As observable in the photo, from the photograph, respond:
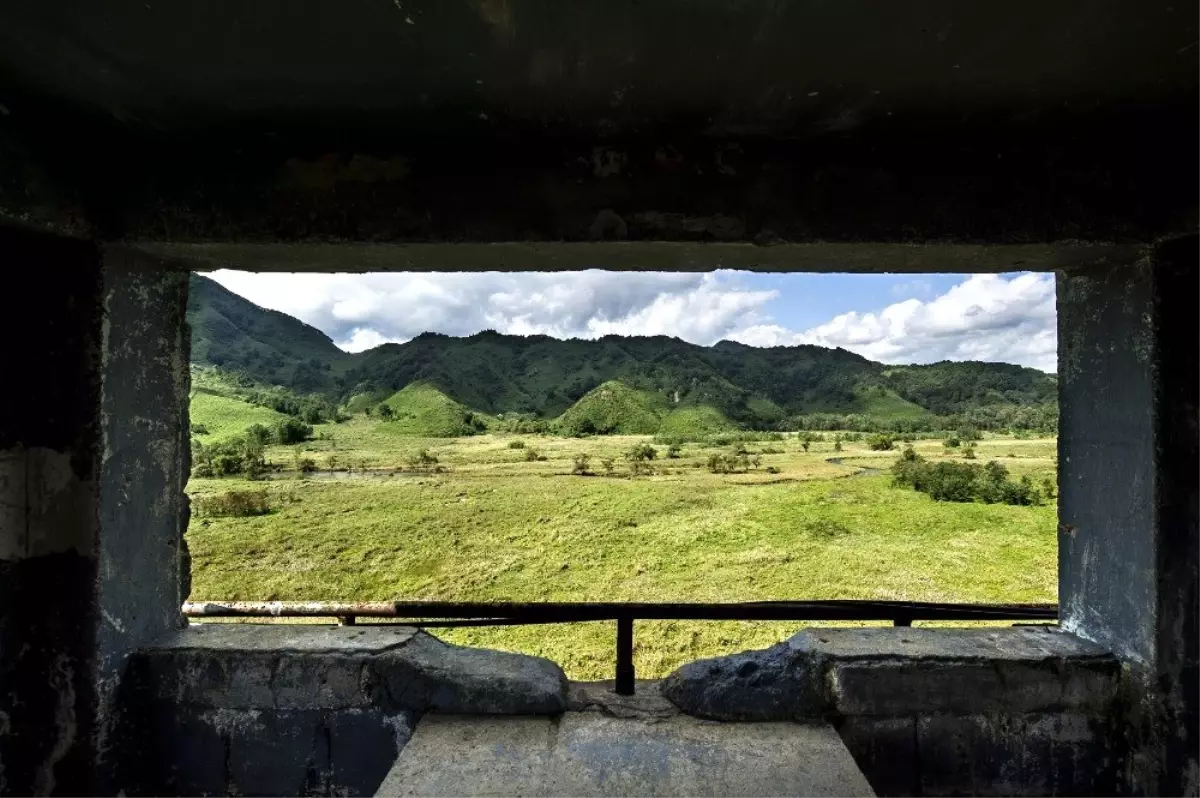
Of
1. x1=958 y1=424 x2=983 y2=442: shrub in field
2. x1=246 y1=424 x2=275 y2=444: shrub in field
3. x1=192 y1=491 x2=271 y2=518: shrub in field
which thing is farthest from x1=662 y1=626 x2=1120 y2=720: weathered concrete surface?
x1=958 y1=424 x2=983 y2=442: shrub in field

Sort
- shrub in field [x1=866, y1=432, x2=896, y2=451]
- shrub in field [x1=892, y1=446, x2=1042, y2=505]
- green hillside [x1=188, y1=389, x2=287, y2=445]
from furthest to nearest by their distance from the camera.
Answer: shrub in field [x1=866, y1=432, x2=896, y2=451], green hillside [x1=188, y1=389, x2=287, y2=445], shrub in field [x1=892, y1=446, x2=1042, y2=505]

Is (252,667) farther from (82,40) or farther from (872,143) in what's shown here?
(872,143)

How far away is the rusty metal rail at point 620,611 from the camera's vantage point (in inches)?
87.6

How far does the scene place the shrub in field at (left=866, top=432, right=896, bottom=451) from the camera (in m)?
24.1

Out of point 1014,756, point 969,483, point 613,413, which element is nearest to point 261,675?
point 1014,756

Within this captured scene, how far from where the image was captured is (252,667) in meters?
2.16

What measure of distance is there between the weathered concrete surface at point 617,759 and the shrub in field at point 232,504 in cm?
866

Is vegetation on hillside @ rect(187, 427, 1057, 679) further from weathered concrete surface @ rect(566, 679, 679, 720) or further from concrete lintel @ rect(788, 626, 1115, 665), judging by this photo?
concrete lintel @ rect(788, 626, 1115, 665)

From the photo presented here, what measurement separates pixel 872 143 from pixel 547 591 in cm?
1009

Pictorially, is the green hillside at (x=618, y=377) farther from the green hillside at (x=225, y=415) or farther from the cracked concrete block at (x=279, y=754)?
the cracked concrete block at (x=279, y=754)

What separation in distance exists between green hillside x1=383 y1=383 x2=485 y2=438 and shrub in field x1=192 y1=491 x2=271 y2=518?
12499mm

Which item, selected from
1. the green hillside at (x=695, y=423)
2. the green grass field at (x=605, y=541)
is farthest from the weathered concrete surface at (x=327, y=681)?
the green hillside at (x=695, y=423)

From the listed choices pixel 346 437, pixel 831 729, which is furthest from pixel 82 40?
pixel 346 437

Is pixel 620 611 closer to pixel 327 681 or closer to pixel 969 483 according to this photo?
pixel 327 681
